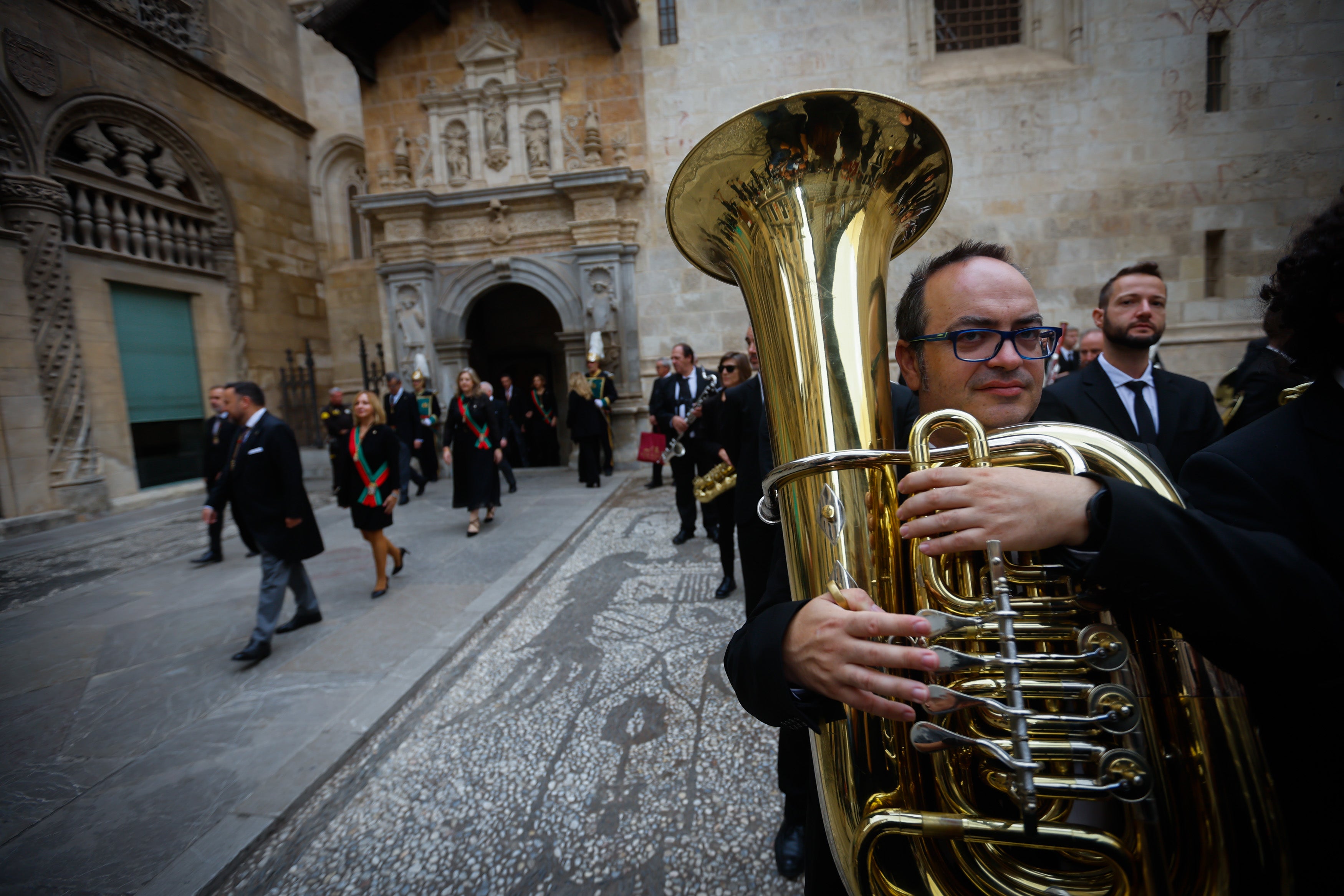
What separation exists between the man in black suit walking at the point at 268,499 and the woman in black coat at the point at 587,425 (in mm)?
5129

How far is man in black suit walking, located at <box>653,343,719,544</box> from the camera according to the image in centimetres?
486

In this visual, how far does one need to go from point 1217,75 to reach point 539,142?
11.5 metres

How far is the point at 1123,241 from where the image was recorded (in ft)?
31.1

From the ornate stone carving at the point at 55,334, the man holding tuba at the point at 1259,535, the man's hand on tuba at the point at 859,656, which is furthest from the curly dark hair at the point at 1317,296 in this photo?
the ornate stone carving at the point at 55,334

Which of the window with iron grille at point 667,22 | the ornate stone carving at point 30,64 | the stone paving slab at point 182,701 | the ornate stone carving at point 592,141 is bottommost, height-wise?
the stone paving slab at point 182,701

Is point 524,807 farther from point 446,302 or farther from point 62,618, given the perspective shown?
point 446,302

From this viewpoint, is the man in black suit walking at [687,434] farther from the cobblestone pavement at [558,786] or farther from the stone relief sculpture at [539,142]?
the stone relief sculpture at [539,142]

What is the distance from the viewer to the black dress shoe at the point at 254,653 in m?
3.62

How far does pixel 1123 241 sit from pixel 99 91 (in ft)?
50.9

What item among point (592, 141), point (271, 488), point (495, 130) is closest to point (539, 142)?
point (495, 130)

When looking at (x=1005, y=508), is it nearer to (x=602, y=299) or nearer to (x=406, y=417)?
(x=406, y=417)

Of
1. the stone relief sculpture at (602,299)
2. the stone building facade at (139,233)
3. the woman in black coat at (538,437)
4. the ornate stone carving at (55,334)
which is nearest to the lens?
the stone building facade at (139,233)

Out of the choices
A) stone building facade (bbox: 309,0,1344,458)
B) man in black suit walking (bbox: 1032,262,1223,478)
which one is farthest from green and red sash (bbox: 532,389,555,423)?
man in black suit walking (bbox: 1032,262,1223,478)

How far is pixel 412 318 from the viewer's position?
10.4 metres
